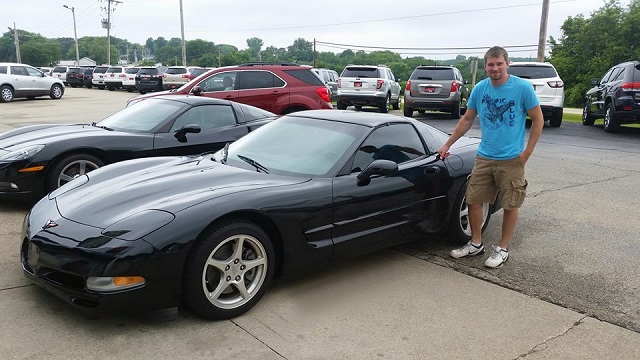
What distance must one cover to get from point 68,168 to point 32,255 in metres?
2.59

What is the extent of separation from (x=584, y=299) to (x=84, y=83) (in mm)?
40073

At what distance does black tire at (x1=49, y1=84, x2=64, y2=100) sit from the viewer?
79.6 ft

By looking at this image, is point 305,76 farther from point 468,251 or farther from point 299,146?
point 468,251

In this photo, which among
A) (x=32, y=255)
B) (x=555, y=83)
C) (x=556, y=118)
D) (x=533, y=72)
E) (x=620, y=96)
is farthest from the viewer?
(x=556, y=118)

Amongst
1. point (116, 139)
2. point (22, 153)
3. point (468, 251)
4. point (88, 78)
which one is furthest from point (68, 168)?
point (88, 78)

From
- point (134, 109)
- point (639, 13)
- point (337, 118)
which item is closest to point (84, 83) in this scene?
point (134, 109)

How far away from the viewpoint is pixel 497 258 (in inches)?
176

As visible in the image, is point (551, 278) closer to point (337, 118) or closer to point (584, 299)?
point (584, 299)

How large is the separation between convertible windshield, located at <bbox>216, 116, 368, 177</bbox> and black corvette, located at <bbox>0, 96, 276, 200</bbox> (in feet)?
5.25

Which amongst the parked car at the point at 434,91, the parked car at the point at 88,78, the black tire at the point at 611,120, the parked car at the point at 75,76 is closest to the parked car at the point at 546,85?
the black tire at the point at 611,120

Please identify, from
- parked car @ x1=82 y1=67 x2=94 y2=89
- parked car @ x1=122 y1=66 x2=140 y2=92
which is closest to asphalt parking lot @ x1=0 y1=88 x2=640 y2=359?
parked car @ x1=122 y1=66 x2=140 y2=92

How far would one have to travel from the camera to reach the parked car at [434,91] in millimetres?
16203

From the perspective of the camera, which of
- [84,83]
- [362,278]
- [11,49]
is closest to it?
[362,278]

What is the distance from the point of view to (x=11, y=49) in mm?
121688
